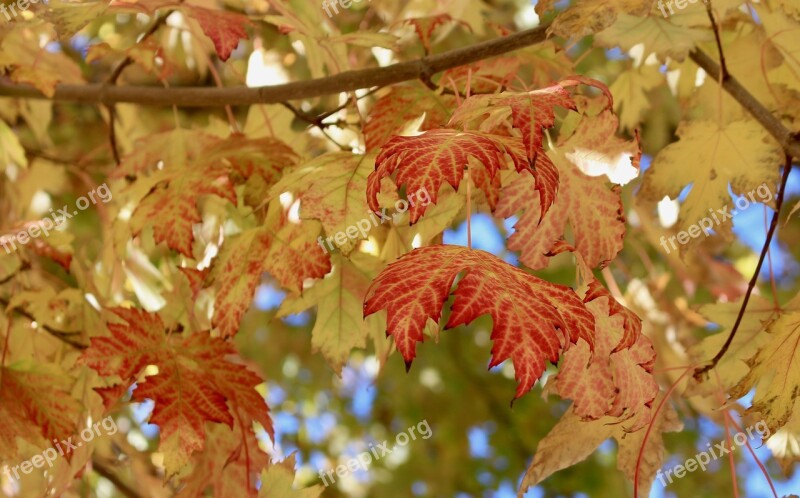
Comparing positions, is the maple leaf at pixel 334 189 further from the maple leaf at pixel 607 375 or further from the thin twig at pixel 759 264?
the thin twig at pixel 759 264

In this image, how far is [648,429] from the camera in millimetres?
1130

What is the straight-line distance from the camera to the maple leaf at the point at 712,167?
1277mm

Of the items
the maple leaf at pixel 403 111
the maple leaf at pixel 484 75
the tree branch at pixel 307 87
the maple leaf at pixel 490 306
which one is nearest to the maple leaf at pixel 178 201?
the tree branch at pixel 307 87

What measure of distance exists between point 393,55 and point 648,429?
883mm

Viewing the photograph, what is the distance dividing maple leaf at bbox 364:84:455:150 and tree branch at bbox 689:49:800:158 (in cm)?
38

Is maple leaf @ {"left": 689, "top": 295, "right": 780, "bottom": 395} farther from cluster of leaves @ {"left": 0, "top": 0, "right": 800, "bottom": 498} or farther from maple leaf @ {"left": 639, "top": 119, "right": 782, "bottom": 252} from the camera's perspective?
maple leaf @ {"left": 639, "top": 119, "right": 782, "bottom": 252}

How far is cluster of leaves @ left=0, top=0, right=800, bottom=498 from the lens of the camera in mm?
905

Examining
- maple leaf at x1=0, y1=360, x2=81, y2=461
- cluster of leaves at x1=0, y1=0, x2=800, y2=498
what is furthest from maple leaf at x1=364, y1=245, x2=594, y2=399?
maple leaf at x1=0, y1=360, x2=81, y2=461

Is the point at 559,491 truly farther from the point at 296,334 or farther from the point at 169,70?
the point at 169,70

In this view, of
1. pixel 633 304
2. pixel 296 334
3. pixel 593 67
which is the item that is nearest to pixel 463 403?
pixel 296 334

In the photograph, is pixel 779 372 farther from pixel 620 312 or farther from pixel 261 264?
→ pixel 261 264

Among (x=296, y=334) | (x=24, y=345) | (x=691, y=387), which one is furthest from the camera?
(x=296, y=334)

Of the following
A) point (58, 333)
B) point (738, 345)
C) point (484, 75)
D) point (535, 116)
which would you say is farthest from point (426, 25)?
point (58, 333)

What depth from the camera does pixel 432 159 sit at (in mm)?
880
